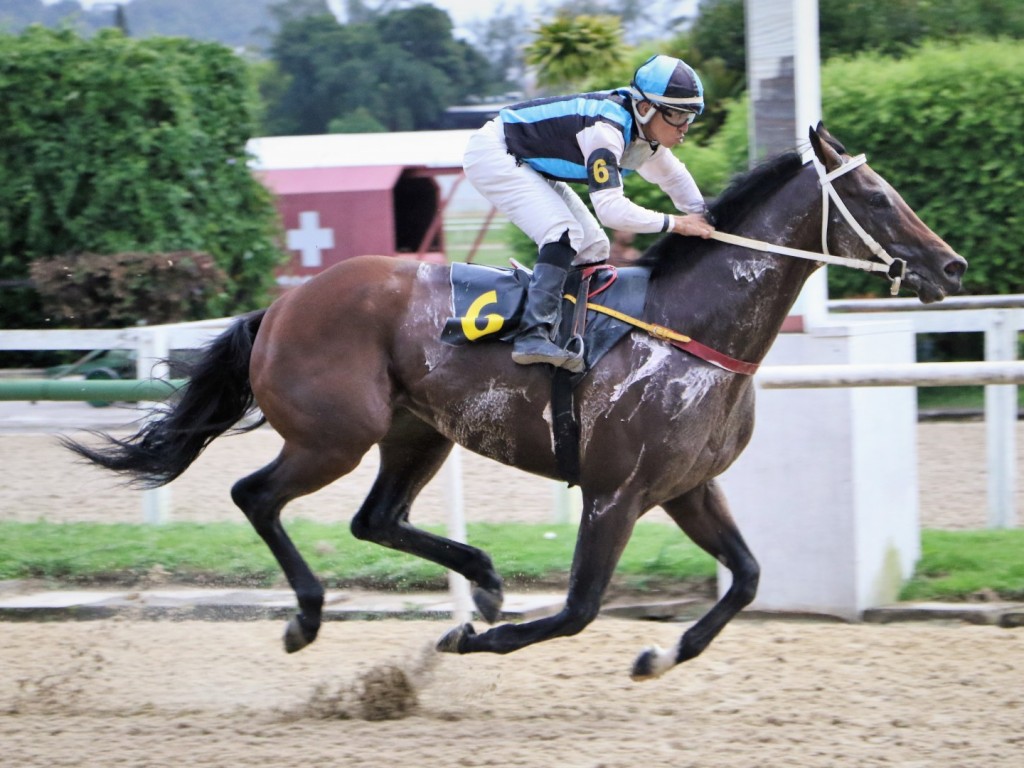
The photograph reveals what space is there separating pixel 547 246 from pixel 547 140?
1.23ft

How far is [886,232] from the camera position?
435cm

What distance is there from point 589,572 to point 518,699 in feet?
1.93

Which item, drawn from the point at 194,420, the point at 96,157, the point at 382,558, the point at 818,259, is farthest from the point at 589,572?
the point at 96,157

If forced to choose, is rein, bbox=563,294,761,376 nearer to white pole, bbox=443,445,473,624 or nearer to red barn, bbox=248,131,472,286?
white pole, bbox=443,445,473,624

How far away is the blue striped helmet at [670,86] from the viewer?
14.5ft

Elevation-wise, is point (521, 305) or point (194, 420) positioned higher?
point (521, 305)

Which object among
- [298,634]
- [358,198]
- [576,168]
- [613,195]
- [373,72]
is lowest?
[298,634]

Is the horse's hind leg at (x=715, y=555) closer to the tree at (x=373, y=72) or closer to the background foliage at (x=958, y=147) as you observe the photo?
the background foliage at (x=958, y=147)

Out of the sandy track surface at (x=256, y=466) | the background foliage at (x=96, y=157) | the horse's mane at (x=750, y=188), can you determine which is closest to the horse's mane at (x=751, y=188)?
the horse's mane at (x=750, y=188)

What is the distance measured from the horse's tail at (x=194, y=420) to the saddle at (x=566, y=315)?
95cm

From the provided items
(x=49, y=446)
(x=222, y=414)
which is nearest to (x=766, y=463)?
(x=222, y=414)

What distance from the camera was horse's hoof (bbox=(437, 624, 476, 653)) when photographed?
453cm

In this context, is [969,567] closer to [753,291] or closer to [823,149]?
[753,291]

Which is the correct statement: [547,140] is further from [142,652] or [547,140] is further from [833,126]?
[833,126]
